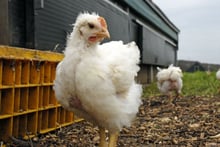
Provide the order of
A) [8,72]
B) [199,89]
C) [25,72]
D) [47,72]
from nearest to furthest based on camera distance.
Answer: [8,72]
[25,72]
[47,72]
[199,89]

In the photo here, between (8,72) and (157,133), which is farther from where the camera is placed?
(157,133)

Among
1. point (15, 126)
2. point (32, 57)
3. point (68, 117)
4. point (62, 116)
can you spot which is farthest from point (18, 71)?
point (68, 117)

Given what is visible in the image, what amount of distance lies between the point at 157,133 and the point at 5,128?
2.00 meters

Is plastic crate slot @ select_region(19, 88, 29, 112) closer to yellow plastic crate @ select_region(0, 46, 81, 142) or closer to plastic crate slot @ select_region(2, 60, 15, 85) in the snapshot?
yellow plastic crate @ select_region(0, 46, 81, 142)

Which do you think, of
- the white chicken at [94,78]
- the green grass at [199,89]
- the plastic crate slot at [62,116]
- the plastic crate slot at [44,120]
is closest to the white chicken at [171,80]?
the green grass at [199,89]

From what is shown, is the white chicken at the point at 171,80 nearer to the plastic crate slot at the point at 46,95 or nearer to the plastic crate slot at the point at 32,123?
the plastic crate slot at the point at 46,95

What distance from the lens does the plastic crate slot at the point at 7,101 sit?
3788 millimetres

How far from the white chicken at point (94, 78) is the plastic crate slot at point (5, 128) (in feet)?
2.13

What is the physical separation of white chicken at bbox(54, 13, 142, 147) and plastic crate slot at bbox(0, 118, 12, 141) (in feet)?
2.13

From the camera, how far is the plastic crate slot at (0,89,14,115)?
3788mm

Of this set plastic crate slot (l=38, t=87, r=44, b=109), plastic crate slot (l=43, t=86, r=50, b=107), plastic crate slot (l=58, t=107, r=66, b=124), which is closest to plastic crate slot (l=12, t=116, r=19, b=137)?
plastic crate slot (l=38, t=87, r=44, b=109)

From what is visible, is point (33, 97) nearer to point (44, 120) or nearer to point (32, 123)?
point (32, 123)

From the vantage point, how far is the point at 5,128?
385 centimetres

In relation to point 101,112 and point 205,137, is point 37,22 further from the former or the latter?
point 205,137
